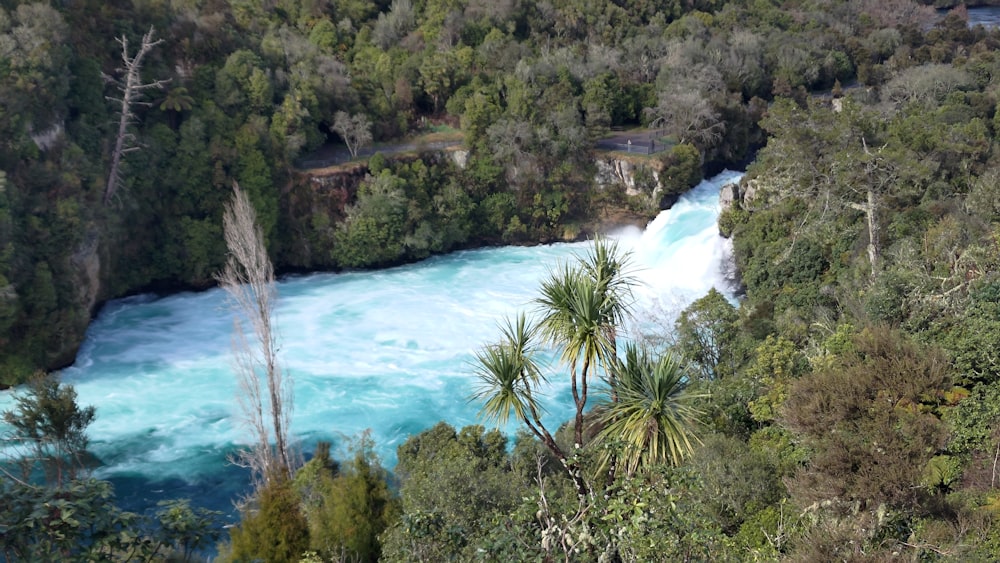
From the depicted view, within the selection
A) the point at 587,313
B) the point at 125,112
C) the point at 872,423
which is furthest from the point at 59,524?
the point at 125,112

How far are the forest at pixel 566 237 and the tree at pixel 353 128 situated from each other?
0.11 meters

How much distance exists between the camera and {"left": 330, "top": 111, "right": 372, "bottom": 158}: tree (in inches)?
1412

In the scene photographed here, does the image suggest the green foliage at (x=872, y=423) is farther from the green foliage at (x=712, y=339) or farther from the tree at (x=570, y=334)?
the green foliage at (x=712, y=339)

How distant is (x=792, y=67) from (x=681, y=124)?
12.5 metres

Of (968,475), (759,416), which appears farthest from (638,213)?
(968,475)

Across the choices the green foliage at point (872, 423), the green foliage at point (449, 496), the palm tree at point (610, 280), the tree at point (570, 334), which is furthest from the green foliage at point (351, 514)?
the green foliage at point (872, 423)

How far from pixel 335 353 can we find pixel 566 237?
1460 centimetres

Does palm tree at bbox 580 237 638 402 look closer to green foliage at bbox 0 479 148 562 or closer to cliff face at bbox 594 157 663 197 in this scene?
green foliage at bbox 0 479 148 562

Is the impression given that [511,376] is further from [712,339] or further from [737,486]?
[712,339]

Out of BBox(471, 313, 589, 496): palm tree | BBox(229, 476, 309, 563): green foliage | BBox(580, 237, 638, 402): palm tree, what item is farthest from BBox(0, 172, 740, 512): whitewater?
BBox(580, 237, 638, 402): palm tree

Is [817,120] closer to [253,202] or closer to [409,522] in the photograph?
[409,522]

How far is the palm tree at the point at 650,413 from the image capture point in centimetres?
952

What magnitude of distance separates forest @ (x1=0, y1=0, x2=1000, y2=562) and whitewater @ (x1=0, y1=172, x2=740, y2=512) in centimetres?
138

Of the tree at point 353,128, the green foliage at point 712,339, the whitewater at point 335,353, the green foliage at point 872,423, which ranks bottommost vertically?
the whitewater at point 335,353
